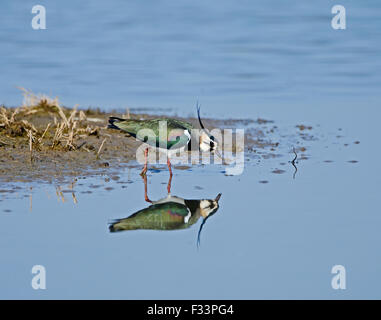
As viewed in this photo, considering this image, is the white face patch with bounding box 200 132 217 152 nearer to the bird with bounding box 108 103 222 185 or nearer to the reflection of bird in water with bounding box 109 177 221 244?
the bird with bounding box 108 103 222 185

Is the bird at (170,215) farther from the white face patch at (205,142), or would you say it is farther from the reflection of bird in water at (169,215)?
the white face patch at (205,142)

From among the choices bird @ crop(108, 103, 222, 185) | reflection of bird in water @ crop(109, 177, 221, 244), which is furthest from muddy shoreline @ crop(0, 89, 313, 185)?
reflection of bird in water @ crop(109, 177, 221, 244)

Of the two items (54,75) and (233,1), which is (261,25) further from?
(54,75)

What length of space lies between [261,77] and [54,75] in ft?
11.2

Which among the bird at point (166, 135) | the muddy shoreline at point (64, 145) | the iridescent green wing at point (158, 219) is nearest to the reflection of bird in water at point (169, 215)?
Result: the iridescent green wing at point (158, 219)

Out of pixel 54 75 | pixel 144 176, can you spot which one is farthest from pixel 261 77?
pixel 144 176

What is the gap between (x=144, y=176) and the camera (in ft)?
26.3

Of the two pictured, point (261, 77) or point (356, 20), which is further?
point (356, 20)

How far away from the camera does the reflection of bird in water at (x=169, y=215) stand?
→ 6.39 meters

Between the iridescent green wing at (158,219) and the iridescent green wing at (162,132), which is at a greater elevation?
the iridescent green wing at (162,132)

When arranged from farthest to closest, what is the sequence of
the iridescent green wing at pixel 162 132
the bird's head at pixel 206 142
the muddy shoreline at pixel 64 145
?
1. the bird's head at pixel 206 142
2. the iridescent green wing at pixel 162 132
3. the muddy shoreline at pixel 64 145

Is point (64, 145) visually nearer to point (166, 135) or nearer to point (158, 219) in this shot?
point (166, 135)
